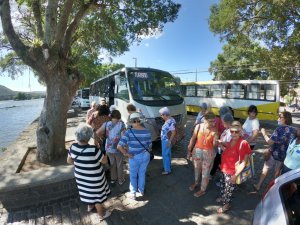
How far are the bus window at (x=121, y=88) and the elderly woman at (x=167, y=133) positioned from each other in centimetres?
302

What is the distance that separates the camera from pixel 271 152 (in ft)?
14.4

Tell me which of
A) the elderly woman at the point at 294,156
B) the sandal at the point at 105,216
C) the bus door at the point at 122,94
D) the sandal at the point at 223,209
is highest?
the bus door at the point at 122,94

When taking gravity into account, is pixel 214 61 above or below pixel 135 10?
above

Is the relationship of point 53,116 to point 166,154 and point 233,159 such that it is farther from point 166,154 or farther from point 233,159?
point 233,159

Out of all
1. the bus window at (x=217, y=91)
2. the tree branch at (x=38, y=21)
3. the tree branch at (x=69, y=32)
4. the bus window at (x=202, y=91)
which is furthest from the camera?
the bus window at (x=202, y=91)

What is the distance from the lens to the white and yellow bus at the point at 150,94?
7.41 meters

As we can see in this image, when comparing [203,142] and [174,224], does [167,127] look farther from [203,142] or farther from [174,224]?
[174,224]

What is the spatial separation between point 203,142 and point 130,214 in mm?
1793

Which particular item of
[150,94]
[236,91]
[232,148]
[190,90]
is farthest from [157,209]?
[190,90]

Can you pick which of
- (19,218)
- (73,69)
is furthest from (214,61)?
(19,218)

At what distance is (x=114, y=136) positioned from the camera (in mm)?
4867

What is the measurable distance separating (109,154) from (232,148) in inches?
96.7

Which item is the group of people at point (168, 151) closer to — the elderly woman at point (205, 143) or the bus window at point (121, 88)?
the elderly woman at point (205, 143)

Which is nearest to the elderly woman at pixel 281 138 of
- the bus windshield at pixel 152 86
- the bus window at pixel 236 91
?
the bus windshield at pixel 152 86
